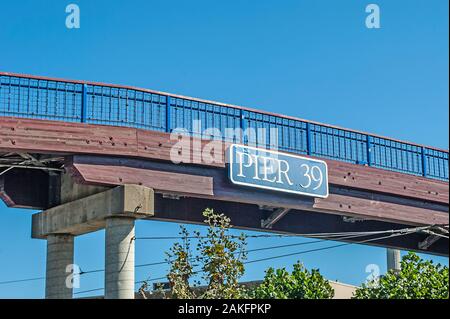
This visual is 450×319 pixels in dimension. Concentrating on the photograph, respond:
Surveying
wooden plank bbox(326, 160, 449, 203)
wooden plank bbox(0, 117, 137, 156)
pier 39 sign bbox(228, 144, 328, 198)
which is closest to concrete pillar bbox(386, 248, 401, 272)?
wooden plank bbox(326, 160, 449, 203)

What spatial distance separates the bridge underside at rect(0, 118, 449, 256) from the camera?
74.4ft

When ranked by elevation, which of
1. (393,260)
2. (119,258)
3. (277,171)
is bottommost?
(119,258)

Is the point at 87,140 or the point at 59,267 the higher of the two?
the point at 87,140

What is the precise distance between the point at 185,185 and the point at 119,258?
285 centimetres

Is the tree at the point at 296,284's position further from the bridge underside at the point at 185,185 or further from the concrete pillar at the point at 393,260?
the concrete pillar at the point at 393,260

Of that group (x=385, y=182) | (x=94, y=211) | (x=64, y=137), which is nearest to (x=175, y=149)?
Answer: (x=94, y=211)

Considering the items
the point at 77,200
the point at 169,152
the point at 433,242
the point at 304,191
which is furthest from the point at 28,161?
the point at 433,242

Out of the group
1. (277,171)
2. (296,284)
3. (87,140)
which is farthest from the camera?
(296,284)

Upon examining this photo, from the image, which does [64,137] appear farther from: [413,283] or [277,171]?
[413,283]

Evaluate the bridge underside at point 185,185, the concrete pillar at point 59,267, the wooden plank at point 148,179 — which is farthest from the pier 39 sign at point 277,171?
the concrete pillar at point 59,267

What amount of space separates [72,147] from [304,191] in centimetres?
763

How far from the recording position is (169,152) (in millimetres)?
23906

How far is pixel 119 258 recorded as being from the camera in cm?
2317

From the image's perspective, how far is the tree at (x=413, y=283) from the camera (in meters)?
31.1
